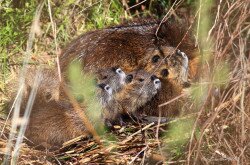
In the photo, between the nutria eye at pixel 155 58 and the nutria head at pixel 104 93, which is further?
the nutria eye at pixel 155 58

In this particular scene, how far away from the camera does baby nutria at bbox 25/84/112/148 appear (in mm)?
4344

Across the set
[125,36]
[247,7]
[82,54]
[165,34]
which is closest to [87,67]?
[82,54]

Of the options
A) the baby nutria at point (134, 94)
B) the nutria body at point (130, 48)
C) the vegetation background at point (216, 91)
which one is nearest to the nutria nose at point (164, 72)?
the nutria body at point (130, 48)

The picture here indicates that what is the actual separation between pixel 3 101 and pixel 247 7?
2547mm

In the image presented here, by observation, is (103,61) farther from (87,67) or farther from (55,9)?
(55,9)

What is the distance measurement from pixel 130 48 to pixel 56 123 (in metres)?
1.09

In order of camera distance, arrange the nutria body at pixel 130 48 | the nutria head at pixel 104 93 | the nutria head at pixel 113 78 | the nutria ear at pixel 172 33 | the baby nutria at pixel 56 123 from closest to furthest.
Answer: the baby nutria at pixel 56 123 → the nutria head at pixel 104 93 → the nutria head at pixel 113 78 → the nutria body at pixel 130 48 → the nutria ear at pixel 172 33

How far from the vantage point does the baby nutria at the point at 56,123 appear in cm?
434

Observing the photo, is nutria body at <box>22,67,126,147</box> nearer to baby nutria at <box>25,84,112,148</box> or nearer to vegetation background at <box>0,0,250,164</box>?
baby nutria at <box>25,84,112,148</box>

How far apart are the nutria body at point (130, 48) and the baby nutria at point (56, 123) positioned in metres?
0.38

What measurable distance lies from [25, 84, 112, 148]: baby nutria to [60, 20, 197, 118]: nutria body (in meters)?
0.38

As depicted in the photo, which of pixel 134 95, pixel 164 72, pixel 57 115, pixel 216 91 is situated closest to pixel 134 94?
pixel 134 95

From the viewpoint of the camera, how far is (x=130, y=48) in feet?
16.7

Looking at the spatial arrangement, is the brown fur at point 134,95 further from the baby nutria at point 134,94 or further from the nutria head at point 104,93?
the nutria head at point 104,93
